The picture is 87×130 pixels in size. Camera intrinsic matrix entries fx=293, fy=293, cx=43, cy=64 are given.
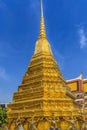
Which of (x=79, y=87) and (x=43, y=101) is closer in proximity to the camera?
(x=43, y=101)

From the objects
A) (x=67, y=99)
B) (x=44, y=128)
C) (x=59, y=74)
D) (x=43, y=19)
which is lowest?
(x=44, y=128)

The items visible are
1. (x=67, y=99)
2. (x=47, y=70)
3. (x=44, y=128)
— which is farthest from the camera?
(x=47, y=70)

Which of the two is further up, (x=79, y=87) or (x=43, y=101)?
(x=79, y=87)

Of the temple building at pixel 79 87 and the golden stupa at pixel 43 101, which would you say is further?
the temple building at pixel 79 87

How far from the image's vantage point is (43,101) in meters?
39.4

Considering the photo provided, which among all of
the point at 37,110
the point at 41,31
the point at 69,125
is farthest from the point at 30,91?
the point at 41,31

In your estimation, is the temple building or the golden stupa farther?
the temple building

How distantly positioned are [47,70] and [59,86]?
10.8 ft

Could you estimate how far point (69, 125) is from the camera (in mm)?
39125

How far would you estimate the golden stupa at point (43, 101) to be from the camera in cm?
3884

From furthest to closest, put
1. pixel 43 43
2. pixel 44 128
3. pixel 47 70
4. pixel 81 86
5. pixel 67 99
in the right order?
pixel 81 86 → pixel 43 43 → pixel 47 70 → pixel 67 99 → pixel 44 128

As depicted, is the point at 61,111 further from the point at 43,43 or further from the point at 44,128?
the point at 43,43

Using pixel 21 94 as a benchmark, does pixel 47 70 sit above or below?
above

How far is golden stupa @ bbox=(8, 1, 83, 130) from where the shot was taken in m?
38.8
